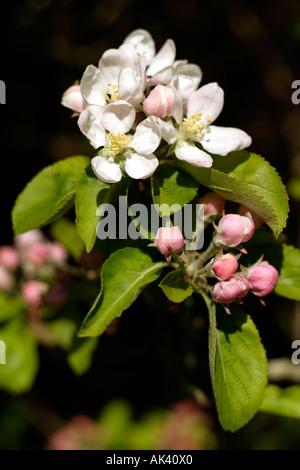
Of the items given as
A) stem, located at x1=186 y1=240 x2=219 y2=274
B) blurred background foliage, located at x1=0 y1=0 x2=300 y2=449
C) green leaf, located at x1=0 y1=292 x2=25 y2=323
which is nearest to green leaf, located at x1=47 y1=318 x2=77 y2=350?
blurred background foliage, located at x1=0 y1=0 x2=300 y2=449

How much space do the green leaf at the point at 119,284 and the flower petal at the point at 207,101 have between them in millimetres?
323

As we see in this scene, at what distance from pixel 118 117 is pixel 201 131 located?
19cm

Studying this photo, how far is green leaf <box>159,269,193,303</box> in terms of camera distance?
95 cm

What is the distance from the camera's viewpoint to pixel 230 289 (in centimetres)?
92

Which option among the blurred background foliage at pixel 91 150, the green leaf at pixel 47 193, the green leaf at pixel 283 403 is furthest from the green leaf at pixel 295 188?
the green leaf at pixel 47 193

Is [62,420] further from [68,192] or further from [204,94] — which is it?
[204,94]

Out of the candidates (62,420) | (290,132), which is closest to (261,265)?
(62,420)

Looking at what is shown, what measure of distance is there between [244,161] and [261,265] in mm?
216

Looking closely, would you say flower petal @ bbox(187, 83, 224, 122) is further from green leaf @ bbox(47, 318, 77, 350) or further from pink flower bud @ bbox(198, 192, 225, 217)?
green leaf @ bbox(47, 318, 77, 350)

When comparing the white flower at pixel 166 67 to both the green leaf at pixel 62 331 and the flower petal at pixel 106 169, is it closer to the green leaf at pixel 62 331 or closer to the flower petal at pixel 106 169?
the flower petal at pixel 106 169

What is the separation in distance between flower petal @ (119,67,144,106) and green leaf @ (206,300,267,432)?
0.43 m

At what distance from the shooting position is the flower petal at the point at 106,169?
0.94 m

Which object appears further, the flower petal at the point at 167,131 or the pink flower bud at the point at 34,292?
the pink flower bud at the point at 34,292

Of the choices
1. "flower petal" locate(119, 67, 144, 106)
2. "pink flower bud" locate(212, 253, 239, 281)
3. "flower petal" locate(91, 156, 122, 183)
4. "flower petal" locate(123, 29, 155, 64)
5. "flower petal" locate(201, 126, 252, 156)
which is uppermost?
"flower petal" locate(123, 29, 155, 64)
